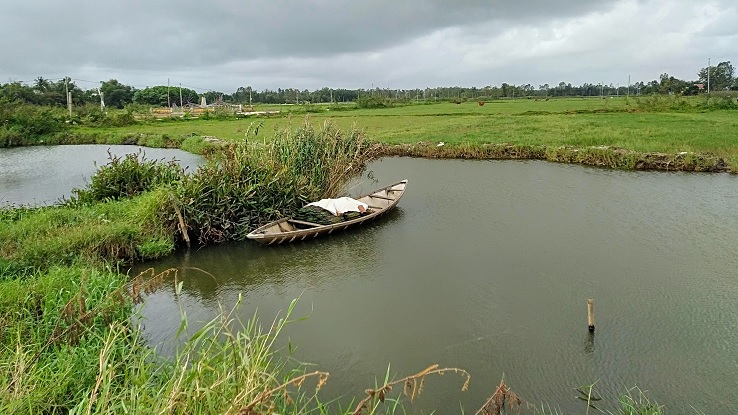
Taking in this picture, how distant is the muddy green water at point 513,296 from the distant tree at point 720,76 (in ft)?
190

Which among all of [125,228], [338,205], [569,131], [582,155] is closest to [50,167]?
[125,228]

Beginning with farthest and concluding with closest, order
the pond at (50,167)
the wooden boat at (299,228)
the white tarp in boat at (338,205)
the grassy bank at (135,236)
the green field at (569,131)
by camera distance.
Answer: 1. the green field at (569,131)
2. the pond at (50,167)
3. the white tarp in boat at (338,205)
4. the wooden boat at (299,228)
5. the grassy bank at (135,236)

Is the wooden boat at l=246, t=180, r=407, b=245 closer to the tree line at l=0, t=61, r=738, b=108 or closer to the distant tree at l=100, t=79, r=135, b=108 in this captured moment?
the tree line at l=0, t=61, r=738, b=108

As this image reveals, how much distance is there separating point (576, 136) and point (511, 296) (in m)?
18.6

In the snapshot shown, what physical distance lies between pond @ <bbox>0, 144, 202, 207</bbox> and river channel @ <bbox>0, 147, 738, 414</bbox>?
462 centimetres

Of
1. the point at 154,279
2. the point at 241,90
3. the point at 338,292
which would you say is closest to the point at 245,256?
the point at 338,292

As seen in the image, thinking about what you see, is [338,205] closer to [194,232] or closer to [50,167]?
[194,232]

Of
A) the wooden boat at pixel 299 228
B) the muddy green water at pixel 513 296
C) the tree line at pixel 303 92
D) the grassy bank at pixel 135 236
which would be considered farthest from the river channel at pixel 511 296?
the tree line at pixel 303 92

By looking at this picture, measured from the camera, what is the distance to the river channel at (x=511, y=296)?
19.6 ft

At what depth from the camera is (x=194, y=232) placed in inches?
434

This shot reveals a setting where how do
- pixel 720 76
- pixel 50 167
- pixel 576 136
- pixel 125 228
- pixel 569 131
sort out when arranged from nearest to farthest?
pixel 125 228
pixel 50 167
pixel 576 136
pixel 569 131
pixel 720 76

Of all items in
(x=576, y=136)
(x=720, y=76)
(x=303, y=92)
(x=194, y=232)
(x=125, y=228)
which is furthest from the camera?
(x=303, y=92)

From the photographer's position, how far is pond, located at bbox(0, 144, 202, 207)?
666 inches

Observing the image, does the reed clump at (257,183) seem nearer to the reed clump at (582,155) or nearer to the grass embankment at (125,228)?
the grass embankment at (125,228)
